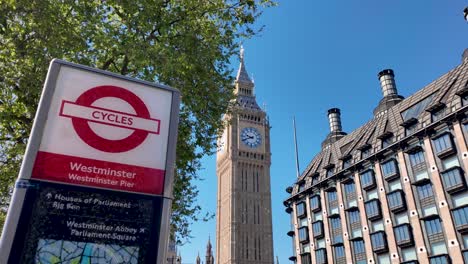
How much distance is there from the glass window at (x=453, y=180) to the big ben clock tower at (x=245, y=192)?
54.8 metres

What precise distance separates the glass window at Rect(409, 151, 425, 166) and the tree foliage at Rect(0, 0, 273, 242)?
82.5ft

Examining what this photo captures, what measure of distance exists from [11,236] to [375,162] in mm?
39887

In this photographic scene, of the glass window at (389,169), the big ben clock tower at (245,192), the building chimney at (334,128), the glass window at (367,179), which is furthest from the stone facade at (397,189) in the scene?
the big ben clock tower at (245,192)

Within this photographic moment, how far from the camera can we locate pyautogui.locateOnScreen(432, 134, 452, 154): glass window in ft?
106

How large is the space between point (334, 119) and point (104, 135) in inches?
2335

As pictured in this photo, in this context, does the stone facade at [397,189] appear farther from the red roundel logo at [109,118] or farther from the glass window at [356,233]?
the red roundel logo at [109,118]

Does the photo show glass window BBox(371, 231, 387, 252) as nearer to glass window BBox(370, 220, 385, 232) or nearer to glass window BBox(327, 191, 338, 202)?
glass window BBox(370, 220, 385, 232)

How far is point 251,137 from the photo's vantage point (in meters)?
94.3

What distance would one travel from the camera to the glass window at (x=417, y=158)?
3472cm

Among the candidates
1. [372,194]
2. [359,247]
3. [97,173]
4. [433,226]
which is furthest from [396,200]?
[97,173]

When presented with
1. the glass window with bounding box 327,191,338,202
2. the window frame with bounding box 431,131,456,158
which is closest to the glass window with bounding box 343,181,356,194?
the glass window with bounding box 327,191,338,202

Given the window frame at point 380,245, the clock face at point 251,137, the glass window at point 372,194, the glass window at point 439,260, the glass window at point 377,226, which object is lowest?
the glass window at point 439,260

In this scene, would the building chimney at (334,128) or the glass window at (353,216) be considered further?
the building chimney at (334,128)

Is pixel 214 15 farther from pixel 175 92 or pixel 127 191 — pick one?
pixel 127 191
